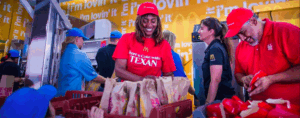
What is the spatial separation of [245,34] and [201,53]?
1.95 m

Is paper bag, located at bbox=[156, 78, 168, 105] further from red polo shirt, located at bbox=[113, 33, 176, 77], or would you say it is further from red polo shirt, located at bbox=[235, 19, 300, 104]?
red polo shirt, located at bbox=[235, 19, 300, 104]

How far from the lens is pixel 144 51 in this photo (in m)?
1.45

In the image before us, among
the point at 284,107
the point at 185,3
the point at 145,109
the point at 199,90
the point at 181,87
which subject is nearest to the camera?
the point at 284,107

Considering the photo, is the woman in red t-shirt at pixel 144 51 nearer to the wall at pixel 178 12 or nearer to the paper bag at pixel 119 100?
the paper bag at pixel 119 100

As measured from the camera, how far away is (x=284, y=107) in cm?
72

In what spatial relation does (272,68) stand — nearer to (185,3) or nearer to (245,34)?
(245,34)

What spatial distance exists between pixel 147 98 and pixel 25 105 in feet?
2.16

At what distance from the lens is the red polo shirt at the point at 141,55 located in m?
1.42

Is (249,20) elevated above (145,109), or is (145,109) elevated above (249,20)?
(249,20)

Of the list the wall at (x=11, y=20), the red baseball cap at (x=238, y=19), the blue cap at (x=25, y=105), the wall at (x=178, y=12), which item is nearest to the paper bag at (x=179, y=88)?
the red baseball cap at (x=238, y=19)

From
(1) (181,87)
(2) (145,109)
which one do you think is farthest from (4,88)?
(1) (181,87)

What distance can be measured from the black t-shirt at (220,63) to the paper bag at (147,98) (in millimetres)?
845

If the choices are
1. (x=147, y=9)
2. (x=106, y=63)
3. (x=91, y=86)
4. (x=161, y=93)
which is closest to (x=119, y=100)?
(x=161, y=93)

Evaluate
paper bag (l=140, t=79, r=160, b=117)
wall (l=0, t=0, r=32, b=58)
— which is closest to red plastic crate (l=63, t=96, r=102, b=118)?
paper bag (l=140, t=79, r=160, b=117)
